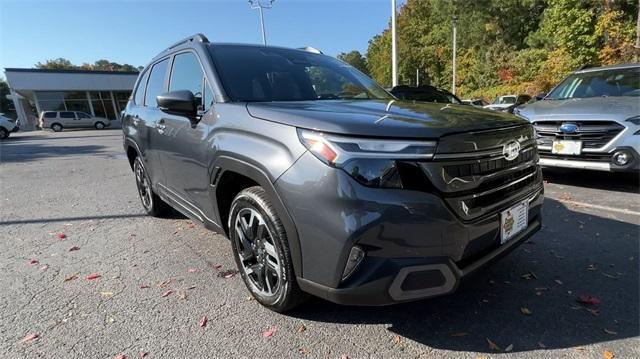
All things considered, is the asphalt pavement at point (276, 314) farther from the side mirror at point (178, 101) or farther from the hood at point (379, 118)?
the side mirror at point (178, 101)

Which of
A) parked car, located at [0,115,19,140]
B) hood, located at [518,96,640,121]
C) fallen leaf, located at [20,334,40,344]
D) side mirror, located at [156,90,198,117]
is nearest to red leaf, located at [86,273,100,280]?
fallen leaf, located at [20,334,40,344]

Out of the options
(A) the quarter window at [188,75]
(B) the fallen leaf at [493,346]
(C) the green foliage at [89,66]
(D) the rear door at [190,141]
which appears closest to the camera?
(B) the fallen leaf at [493,346]

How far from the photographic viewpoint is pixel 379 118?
6.75 feet

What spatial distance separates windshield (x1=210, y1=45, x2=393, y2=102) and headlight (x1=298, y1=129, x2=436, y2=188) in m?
1.06

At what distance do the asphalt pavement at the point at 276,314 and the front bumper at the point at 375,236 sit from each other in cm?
39

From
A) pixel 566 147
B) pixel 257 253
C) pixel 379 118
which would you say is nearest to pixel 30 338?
pixel 257 253

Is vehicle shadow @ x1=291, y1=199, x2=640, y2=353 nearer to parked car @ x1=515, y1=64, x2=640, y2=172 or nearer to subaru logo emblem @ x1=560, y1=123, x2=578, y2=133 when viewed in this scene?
parked car @ x1=515, y1=64, x2=640, y2=172

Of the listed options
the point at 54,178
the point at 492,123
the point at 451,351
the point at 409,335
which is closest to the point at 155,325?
the point at 409,335

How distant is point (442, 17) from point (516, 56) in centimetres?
1566

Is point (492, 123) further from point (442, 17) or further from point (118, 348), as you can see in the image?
point (442, 17)

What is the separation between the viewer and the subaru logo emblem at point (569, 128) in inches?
196

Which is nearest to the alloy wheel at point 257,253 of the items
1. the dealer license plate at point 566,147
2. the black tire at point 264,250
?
the black tire at point 264,250

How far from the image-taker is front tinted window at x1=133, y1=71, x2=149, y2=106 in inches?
177

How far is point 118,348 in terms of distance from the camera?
2.21 metres
